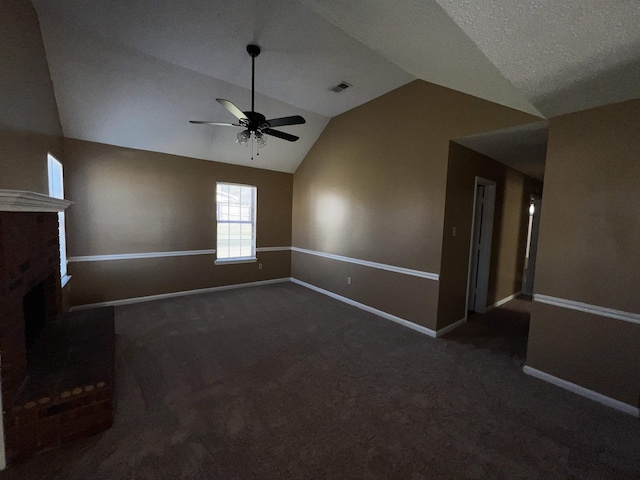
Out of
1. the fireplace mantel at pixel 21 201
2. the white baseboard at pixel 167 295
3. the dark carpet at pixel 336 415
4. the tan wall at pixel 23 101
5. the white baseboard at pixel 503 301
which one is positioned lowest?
the dark carpet at pixel 336 415

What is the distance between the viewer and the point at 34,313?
239 cm

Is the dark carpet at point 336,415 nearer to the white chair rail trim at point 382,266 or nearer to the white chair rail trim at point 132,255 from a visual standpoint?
the white chair rail trim at point 382,266

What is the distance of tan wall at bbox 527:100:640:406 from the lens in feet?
6.56

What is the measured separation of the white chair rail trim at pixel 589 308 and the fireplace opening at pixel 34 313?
181 inches

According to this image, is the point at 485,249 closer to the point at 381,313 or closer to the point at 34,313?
the point at 381,313

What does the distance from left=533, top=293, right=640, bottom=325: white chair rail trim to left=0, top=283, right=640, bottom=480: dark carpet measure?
76 centimetres

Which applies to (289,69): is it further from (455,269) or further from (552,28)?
(455,269)

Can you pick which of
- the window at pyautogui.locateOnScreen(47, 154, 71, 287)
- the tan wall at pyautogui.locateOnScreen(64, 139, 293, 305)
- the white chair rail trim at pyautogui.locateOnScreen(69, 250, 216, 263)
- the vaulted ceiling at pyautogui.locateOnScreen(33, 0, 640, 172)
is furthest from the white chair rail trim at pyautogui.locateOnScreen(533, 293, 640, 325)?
the window at pyautogui.locateOnScreen(47, 154, 71, 287)

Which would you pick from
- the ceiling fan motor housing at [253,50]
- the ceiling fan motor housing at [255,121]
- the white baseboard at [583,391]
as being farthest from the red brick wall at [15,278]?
the white baseboard at [583,391]

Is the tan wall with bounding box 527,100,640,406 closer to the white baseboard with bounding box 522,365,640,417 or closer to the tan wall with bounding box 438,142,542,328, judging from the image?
the white baseboard with bounding box 522,365,640,417

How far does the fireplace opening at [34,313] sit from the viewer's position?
223cm

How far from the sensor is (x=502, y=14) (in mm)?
1260

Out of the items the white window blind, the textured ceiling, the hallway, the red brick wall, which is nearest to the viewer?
the textured ceiling

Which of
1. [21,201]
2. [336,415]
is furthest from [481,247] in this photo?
[21,201]
